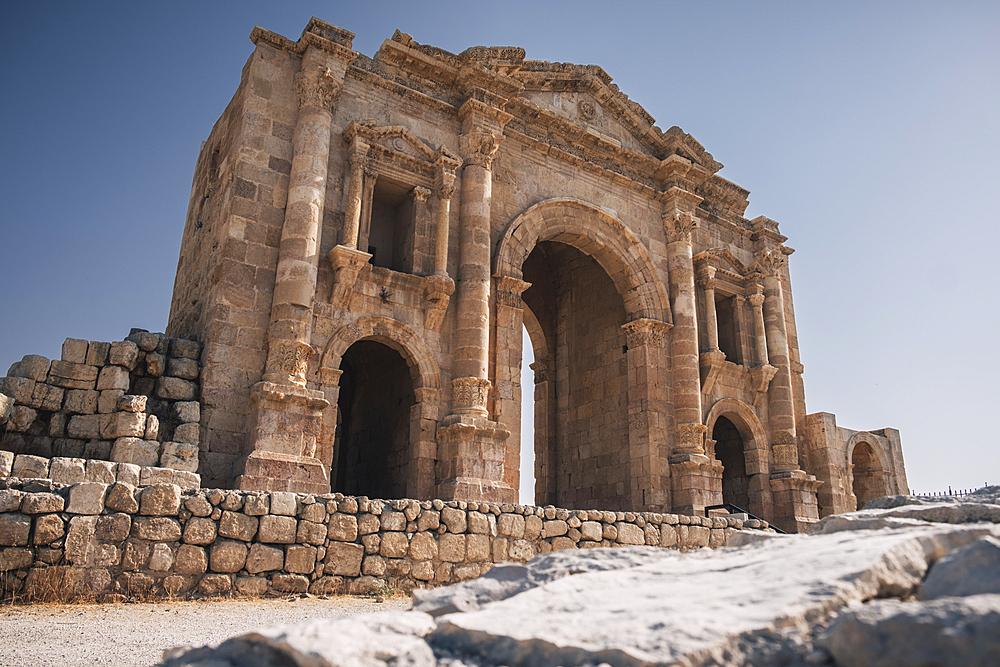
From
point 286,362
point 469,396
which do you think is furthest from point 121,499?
point 469,396

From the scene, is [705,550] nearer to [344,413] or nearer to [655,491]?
[655,491]

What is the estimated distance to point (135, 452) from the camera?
9.63 meters

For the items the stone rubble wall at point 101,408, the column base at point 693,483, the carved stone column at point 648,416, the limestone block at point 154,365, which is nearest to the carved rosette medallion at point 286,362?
the stone rubble wall at point 101,408

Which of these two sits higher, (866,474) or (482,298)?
(482,298)

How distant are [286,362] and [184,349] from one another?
160cm

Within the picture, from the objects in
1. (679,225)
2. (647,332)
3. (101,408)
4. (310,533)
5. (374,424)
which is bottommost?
(310,533)

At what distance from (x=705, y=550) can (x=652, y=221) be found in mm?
14294

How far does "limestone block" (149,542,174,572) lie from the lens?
705cm

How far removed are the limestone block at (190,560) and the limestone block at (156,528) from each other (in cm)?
15

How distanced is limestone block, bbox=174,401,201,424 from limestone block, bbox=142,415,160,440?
35 centimetres

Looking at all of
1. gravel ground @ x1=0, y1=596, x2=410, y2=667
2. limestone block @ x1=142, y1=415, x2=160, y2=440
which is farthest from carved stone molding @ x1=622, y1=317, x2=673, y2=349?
limestone block @ x1=142, y1=415, x2=160, y2=440

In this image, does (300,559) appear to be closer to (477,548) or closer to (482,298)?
(477,548)

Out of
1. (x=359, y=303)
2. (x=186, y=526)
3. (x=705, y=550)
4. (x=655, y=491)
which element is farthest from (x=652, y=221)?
(x=705, y=550)

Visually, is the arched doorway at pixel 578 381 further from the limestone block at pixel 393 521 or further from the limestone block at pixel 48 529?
the limestone block at pixel 48 529
